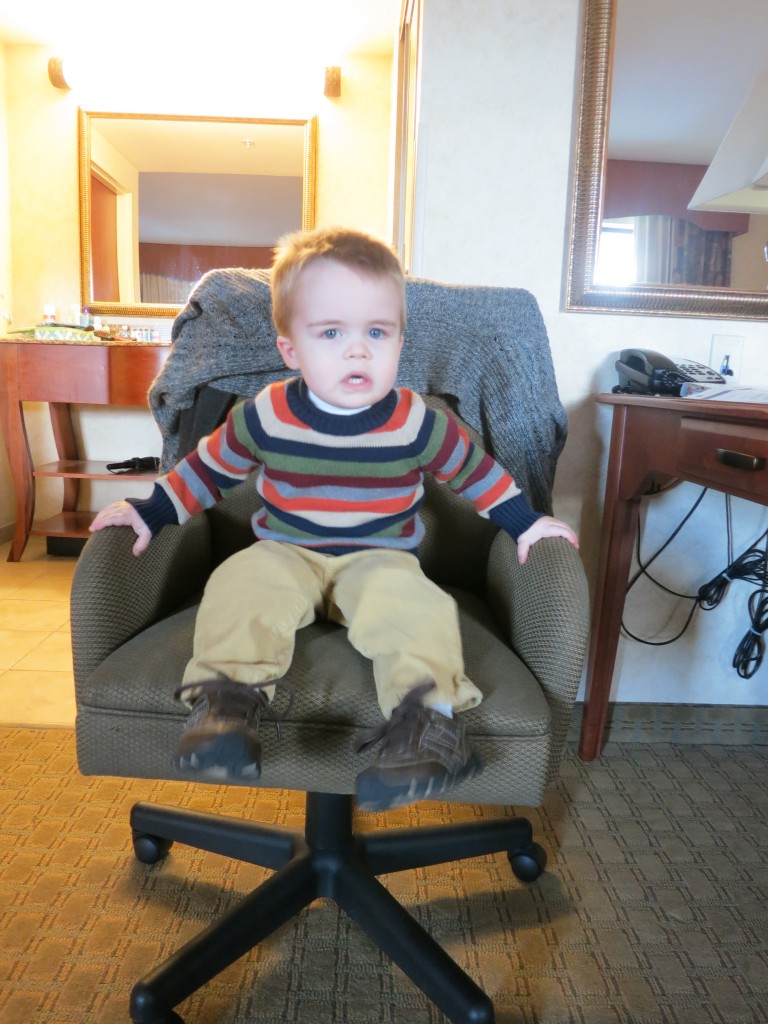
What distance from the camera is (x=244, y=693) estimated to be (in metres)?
0.80

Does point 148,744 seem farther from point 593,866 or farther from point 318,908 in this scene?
point 593,866

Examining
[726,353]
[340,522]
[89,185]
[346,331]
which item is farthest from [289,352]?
[89,185]

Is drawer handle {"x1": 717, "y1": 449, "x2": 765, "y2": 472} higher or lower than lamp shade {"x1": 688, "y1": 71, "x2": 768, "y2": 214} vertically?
Answer: lower

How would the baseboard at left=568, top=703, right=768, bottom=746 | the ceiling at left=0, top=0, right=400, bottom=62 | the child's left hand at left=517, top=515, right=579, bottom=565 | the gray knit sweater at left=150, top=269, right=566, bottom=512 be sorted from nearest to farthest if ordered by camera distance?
the child's left hand at left=517, top=515, right=579, bottom=565, the gray knit sweater at left=150, top=269, right=566, bottom=512, the baseboard at left=568, top=703, right=768, bottom=746, the ceiling at left=0, top=0, right=400, bottom=62

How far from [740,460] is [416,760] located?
562 millimetres

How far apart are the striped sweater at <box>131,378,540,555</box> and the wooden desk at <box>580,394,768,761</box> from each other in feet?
0.90

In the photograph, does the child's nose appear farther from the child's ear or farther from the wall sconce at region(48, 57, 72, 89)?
the wall sconce at region(48, 57, 72, 89)

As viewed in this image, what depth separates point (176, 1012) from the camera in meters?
0.93

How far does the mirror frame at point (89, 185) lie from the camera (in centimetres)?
331

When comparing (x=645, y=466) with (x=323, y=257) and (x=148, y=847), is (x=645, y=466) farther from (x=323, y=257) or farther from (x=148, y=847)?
(x=148, y=847)

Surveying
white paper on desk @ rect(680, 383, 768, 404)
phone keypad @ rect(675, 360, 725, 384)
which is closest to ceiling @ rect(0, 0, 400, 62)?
phone keypad @ rect(675, 360, 725, 384)

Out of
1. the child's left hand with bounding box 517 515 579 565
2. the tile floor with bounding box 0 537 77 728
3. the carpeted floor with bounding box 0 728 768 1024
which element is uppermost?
the child's left hand with bounding box 517 515 579 565

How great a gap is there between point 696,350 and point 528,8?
0.77 metres

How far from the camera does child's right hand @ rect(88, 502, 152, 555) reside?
0.95 m
